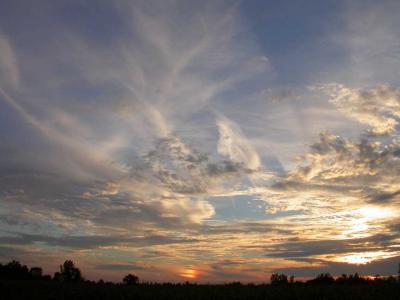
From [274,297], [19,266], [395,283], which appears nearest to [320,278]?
[395,283]

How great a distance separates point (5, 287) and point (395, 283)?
34478 millimetres

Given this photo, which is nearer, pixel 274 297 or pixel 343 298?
pixel 343 298

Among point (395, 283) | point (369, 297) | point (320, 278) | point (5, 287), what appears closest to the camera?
point (369, 297)

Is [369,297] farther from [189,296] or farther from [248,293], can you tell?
[189,296]

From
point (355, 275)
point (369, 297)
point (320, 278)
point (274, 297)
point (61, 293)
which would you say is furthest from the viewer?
point (320, 278)

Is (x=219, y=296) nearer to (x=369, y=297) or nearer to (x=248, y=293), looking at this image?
(x=248, y=293)

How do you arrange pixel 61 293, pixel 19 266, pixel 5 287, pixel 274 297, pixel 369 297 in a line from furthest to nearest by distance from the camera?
pixel 19 266, pixel 5 287, pixel 61 293, pixel 274 297, pixel 369 297

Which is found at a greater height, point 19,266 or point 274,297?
point 19,266

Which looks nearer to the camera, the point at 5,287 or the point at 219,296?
the point at 219,296

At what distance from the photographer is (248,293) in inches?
1284

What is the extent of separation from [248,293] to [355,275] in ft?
79.9

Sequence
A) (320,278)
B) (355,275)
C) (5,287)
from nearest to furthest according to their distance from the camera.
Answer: (5,287) → (355,275) → (320,278)

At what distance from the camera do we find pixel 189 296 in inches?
1264

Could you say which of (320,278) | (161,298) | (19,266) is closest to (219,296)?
(161,298)
